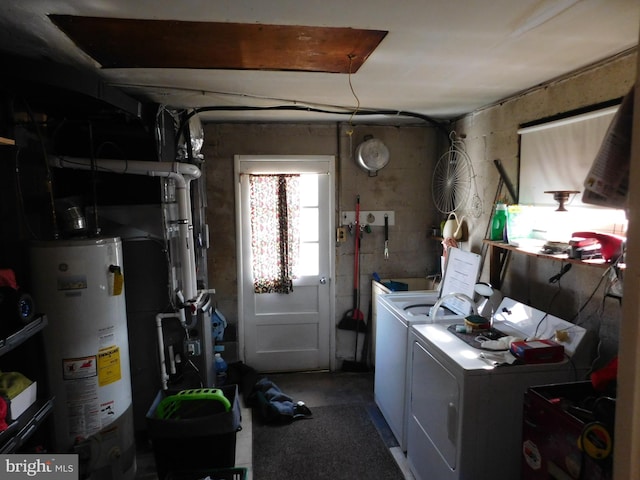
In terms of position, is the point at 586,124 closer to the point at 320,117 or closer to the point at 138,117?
the point at 320,117

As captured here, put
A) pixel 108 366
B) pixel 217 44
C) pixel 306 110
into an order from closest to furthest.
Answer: pixel 217 44 → pixel 108 366 → pixel 306 110

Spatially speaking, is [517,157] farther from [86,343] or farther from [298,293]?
[86,343]

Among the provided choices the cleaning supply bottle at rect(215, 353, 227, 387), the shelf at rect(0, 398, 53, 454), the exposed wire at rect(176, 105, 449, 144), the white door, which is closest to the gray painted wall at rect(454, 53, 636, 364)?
the exposed wire at rect(176, 105, 449, 144)

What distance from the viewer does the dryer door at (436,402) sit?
1836 millimetres

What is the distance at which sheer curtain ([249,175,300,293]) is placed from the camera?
11.3 ft

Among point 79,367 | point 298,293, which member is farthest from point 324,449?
point 79,367

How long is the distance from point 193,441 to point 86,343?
0.75 m

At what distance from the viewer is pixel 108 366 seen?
209cm

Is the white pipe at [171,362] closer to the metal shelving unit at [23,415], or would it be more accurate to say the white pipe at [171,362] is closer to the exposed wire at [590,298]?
the metal shelving unit at [23,415]

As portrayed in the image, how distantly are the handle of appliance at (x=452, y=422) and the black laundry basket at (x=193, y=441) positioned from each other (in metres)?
1.08

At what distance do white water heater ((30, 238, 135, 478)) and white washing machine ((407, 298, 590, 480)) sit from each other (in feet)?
5.56

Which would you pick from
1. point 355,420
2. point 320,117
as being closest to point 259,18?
point 320,117

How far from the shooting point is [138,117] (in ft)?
7.44

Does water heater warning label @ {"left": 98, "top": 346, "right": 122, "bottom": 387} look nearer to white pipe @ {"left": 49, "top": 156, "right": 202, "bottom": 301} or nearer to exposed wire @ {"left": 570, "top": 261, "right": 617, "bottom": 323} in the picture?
white pipe @ {"left": 49, "top": 156, "right": 202, "bottom": 301}
